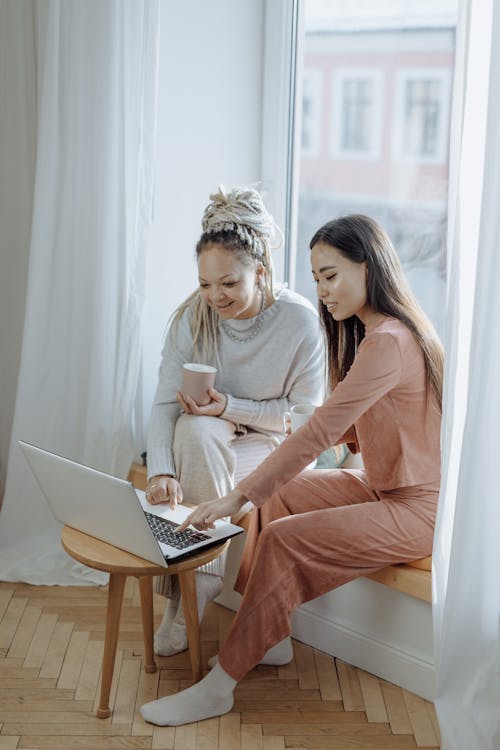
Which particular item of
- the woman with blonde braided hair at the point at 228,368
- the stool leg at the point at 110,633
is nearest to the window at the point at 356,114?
the woman with blonde braided hair at the point at 228,368

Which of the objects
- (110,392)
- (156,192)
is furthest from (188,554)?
(156,192)

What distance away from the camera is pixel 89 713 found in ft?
6.73

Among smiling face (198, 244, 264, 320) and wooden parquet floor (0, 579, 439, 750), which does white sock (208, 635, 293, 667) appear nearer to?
wooden parquet floor (0, 579, 439, 750)

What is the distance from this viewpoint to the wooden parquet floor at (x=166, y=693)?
1974mm

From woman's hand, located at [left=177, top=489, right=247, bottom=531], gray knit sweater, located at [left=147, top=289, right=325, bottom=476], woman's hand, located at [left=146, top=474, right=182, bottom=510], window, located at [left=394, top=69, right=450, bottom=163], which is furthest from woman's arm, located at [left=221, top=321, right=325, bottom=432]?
window, located at [left=394, top=69, right=450, bottom=163]

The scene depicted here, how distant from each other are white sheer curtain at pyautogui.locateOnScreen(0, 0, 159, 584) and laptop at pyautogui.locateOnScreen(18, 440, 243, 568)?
66 cm

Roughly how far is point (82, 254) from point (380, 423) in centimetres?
107

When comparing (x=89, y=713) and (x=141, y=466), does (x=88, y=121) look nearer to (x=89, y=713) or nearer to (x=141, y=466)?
(x=141, y=466)

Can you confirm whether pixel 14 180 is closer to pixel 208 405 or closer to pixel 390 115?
pixel 208 405

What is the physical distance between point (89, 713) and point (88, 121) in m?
1.56

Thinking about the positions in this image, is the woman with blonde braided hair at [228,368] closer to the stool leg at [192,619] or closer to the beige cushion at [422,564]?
the stool leg at [192,619]

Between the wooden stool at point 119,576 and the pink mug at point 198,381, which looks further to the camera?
the pink mug at point 198,381

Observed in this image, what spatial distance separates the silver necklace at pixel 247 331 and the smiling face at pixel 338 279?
0.40 m

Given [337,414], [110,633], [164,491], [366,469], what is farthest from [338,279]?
[110,633]
